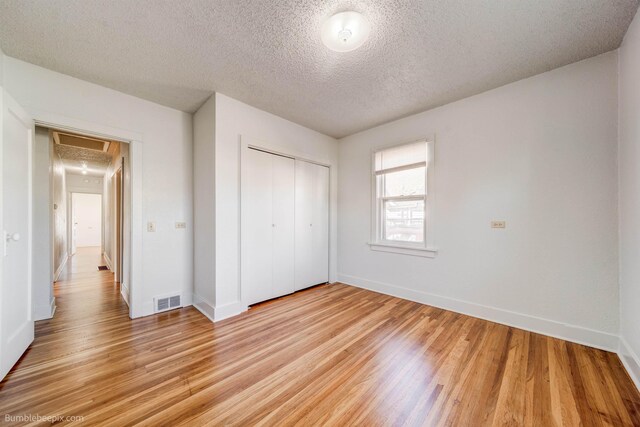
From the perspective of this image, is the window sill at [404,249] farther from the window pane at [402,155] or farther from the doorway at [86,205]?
the doorway at [86,205]

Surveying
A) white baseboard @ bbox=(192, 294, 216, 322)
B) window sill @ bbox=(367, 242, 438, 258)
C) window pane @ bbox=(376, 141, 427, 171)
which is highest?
window pane @ bbox=(376, 141, 427, 171)

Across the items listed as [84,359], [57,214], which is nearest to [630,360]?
[84,359]

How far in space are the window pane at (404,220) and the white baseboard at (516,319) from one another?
0.74m

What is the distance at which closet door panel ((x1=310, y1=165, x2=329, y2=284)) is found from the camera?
3938mm

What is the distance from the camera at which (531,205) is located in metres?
2.40

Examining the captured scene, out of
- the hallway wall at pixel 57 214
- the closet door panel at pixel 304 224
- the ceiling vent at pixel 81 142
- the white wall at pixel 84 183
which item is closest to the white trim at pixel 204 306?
the closet door panel at pixel 304 224

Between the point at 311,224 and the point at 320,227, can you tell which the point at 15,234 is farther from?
the point at 320,227

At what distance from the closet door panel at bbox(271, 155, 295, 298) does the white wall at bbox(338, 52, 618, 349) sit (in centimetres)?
169

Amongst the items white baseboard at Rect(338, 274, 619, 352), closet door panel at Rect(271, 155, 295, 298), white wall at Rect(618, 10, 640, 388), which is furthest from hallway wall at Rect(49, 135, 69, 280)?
white wall at Rect(618, 10, 640, 388)

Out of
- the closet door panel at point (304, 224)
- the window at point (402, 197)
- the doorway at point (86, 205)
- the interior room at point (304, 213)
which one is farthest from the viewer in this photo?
the closet door panel at point (304, 224)

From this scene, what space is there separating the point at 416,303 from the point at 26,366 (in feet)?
12.4

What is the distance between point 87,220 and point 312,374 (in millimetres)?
12558

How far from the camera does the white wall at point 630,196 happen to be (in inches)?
66.1

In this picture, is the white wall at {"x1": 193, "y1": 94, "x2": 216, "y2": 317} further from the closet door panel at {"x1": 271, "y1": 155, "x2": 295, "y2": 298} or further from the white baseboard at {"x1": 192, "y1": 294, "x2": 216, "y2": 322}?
the closet door panel at {"x1": 271, "y1": 155, "x2": 295, "y2": 298}
